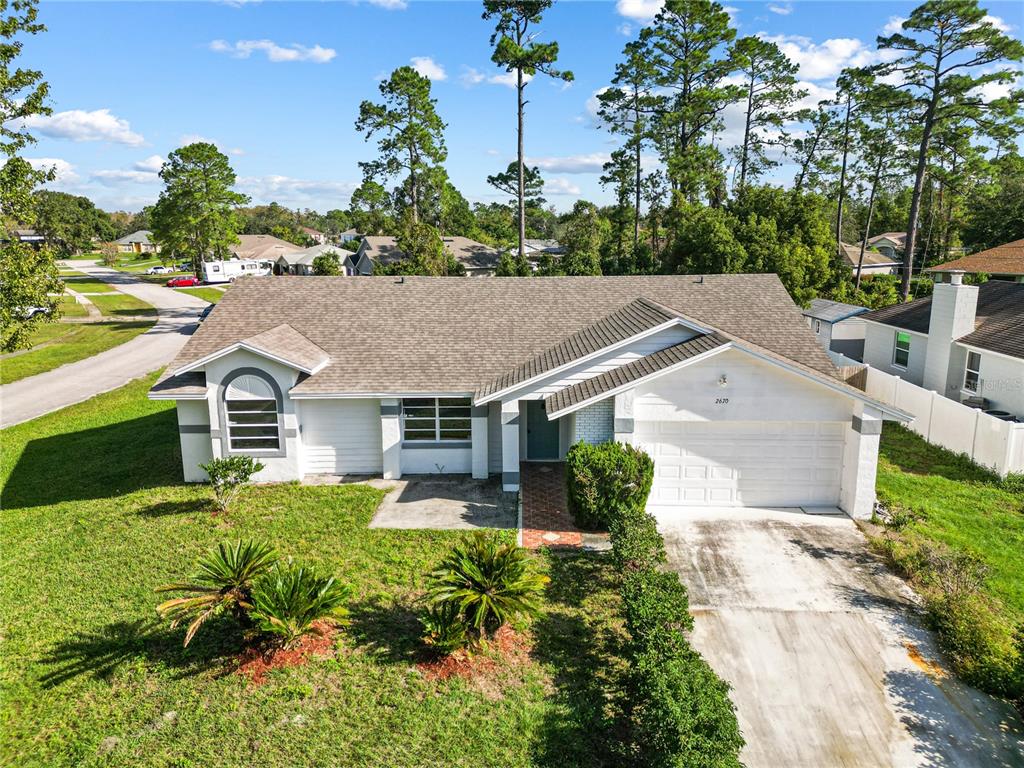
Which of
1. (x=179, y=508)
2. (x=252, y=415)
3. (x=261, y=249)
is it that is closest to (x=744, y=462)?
(x=252, y=415)

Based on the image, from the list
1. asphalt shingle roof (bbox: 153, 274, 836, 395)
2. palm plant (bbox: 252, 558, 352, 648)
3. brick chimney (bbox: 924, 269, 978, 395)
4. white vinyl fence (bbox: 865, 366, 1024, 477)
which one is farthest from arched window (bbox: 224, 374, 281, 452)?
brick chimney (bbox: 924, 269, 978, 395)

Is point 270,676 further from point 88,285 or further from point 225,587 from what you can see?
point 88,285

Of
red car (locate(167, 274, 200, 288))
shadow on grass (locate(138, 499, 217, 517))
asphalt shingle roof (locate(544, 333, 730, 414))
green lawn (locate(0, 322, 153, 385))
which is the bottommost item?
shadow on grass (locate(138, 499, 217, 517))

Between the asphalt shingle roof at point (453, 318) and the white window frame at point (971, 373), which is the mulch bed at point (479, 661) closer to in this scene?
the asphalt shingle roof at point (453, 318)

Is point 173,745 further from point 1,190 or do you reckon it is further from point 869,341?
point 869,341

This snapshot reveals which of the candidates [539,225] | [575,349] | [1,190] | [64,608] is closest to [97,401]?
[1,190]

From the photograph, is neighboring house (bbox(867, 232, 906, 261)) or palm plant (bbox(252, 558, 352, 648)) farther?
neighboring house (bbox(867, 232, 906, 261))

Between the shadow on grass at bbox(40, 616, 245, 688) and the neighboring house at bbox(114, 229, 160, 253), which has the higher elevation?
the neighboring house at bbox(114, 229, 160, 253)

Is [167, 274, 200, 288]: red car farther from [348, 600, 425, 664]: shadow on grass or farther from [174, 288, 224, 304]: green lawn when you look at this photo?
[348, 600, 425, 664]: shadow on grass

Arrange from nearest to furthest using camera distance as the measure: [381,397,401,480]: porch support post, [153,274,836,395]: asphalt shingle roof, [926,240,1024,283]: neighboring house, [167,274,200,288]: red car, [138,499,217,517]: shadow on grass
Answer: [138,499,217,517]: shadow on grass → [381,397,401,480]: porch support post → [153,274,836,395]: asphalt shingle roof → [926,240,1024,283]: neighboring house → [167,274,200,288]: red car
